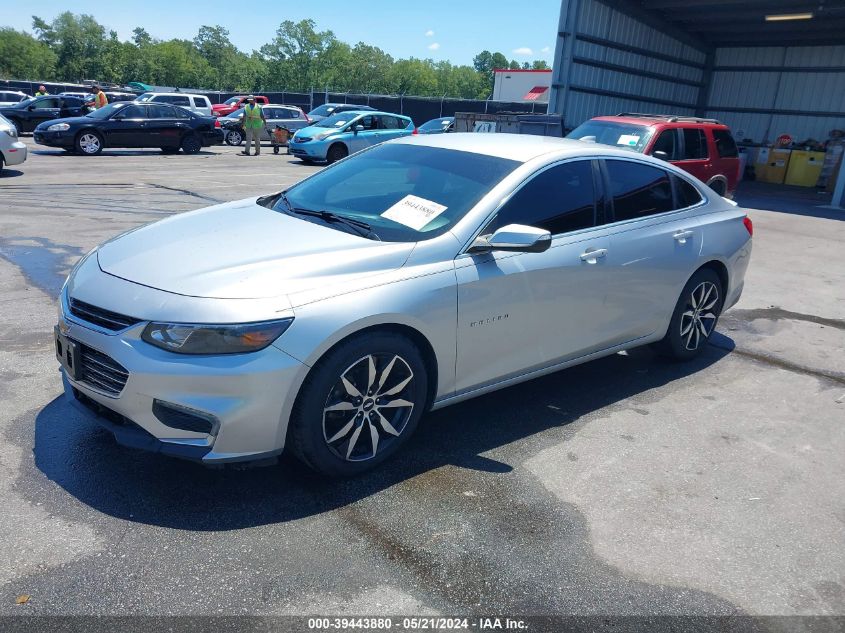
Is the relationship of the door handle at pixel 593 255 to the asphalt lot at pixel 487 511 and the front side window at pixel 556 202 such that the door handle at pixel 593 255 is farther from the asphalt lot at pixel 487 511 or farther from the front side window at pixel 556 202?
the asphalt lot at pixel 487 511

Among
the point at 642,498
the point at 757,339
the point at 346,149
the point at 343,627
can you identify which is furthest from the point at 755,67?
the point at 343,627

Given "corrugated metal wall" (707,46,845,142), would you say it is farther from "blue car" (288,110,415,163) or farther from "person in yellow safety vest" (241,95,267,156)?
"person in yellow safety vest" (241,95,267,156)

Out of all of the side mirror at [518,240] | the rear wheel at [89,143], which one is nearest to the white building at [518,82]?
the rear wheel at [89,143]

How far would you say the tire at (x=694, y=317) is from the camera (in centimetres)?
507

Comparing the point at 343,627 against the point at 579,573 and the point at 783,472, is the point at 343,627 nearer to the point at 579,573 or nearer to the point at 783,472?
the point at 579,573

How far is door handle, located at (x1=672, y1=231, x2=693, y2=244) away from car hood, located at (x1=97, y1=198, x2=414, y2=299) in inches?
89.1

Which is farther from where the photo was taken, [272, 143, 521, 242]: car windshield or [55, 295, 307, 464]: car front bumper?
[272, 143, 521, 242]: car windshield

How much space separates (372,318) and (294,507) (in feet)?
3.09

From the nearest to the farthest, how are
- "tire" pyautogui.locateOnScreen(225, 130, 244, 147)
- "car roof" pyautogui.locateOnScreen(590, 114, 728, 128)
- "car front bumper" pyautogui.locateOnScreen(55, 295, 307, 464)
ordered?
"car front bumper" pyautogui.locateOnScreen(55, 295, 307, 464)
"car roof" pyautogui.locateOnScreen(590, 114, 728, 128)
"tire" pyautogui.locateOnScreen(225, 130, 244, 147)

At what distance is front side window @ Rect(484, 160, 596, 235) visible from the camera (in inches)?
154

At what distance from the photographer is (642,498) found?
3.49 m

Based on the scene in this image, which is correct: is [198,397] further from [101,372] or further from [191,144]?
[191,144]

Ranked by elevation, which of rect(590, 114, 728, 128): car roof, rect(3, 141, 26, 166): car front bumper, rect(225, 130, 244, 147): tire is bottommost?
rect(225, 130, 244, 147): tire

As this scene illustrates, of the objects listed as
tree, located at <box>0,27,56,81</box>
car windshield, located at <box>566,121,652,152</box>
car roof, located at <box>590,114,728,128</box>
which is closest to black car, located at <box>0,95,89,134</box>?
car windshield, located at <box>566,121,652,152</box>
